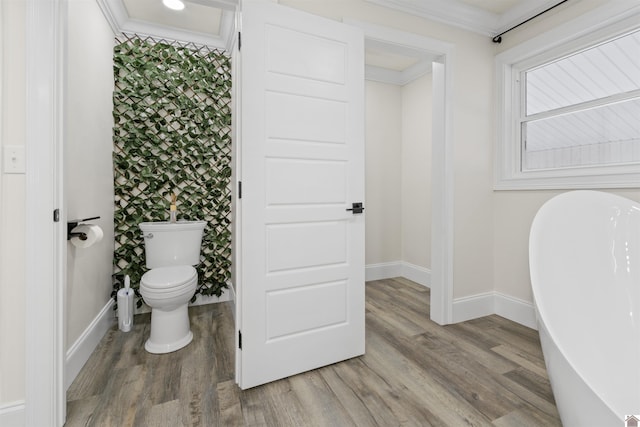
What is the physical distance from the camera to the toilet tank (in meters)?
2.35

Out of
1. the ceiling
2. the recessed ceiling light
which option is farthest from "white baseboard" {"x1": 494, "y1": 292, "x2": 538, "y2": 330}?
the recessed ceiling light

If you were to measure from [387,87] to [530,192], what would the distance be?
210 cm

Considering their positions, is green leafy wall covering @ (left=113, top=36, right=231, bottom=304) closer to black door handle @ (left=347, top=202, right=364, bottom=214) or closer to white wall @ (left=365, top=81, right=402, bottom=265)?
black door handle @ (left=347, top=202, right=364, bottom=214)

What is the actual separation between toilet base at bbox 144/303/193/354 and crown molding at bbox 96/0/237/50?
223cm

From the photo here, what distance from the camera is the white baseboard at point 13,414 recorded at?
4.03 ft

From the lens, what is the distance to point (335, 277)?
6.07ft

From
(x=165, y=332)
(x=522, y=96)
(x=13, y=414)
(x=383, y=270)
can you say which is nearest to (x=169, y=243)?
(x=165, y=332)

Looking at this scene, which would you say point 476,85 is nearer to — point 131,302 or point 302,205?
point 302,205

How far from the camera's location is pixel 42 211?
1247 millimetres

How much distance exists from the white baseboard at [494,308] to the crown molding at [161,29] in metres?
2.97

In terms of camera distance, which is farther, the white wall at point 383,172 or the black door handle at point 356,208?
the white wall at point 383,172

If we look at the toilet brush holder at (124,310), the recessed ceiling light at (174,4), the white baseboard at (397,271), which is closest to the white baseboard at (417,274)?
the white baseboard at (397,271)

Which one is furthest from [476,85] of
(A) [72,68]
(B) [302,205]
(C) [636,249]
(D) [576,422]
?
(A) [72,68]

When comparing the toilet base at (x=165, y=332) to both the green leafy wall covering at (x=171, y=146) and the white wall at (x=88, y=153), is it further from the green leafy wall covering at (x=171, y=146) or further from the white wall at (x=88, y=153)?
the green leafy wall covering at (x=171, y=146)
